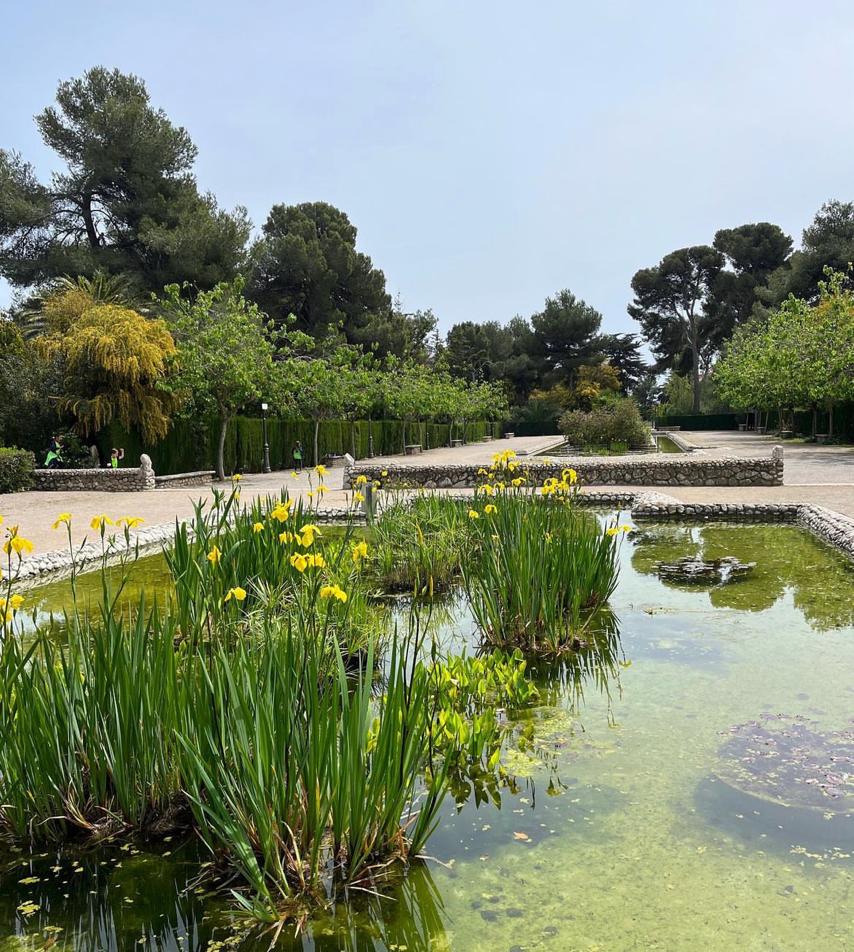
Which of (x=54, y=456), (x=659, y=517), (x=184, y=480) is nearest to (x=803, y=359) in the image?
(x=659, y=517)

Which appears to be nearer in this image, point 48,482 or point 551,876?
point 551,876

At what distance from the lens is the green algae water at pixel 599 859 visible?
214 cm

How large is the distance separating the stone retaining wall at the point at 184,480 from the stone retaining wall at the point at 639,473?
4.77 meters

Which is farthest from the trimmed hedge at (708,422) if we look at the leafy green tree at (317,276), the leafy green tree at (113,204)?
the leafy green tree at (113,204)

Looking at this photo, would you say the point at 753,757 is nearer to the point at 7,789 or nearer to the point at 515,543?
the point at 515,543

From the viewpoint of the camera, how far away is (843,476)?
1553 centimetres

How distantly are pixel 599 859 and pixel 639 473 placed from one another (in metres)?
13.0

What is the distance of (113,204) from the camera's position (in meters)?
31.3

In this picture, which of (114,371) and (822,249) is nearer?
(114,371)

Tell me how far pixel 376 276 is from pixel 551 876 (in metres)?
43.3

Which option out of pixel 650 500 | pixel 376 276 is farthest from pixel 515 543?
pixel 376 276

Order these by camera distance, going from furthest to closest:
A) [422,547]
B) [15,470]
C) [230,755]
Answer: [15,470] < [422,547] < [230,755]

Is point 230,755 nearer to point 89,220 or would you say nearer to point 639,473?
point 639,473

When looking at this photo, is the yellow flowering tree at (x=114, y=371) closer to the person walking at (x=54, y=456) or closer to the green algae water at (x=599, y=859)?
the person walking at (x=54, y=456)
